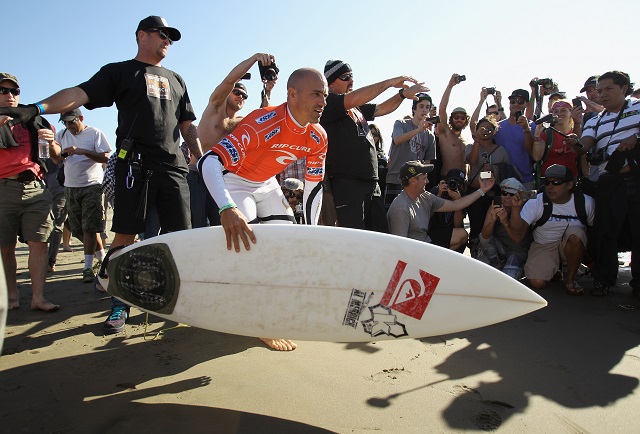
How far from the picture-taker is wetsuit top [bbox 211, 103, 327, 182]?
2.58 meters

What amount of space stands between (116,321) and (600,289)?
155 inches

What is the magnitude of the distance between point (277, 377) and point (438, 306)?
89cm

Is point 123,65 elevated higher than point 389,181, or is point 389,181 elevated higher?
point 123,65

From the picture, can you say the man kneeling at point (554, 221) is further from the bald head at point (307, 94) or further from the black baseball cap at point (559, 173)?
the bald head at point (307, 94)

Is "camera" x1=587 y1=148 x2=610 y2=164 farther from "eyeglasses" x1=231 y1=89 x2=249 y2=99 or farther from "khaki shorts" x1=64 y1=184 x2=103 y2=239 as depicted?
"khaki shorts" x1=64 y1=184 x2=103 y2=239

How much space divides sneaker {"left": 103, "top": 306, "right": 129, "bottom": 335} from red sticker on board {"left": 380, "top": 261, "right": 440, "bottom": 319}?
1821 millimetres

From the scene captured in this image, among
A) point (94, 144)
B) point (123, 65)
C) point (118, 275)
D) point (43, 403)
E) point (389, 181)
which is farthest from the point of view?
point (389, 181)

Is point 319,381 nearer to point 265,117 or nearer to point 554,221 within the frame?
point 265,117

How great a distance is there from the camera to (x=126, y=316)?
3.04 m

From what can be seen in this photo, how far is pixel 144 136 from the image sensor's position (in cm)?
289

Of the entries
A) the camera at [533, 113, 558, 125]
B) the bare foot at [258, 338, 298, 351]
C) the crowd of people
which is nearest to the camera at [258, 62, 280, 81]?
the crowd of people

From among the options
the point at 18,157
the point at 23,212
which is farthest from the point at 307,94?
the point at 23,212

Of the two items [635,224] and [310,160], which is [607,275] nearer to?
[635,224]

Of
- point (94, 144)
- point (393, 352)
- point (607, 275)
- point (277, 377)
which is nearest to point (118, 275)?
point (277, 377)
